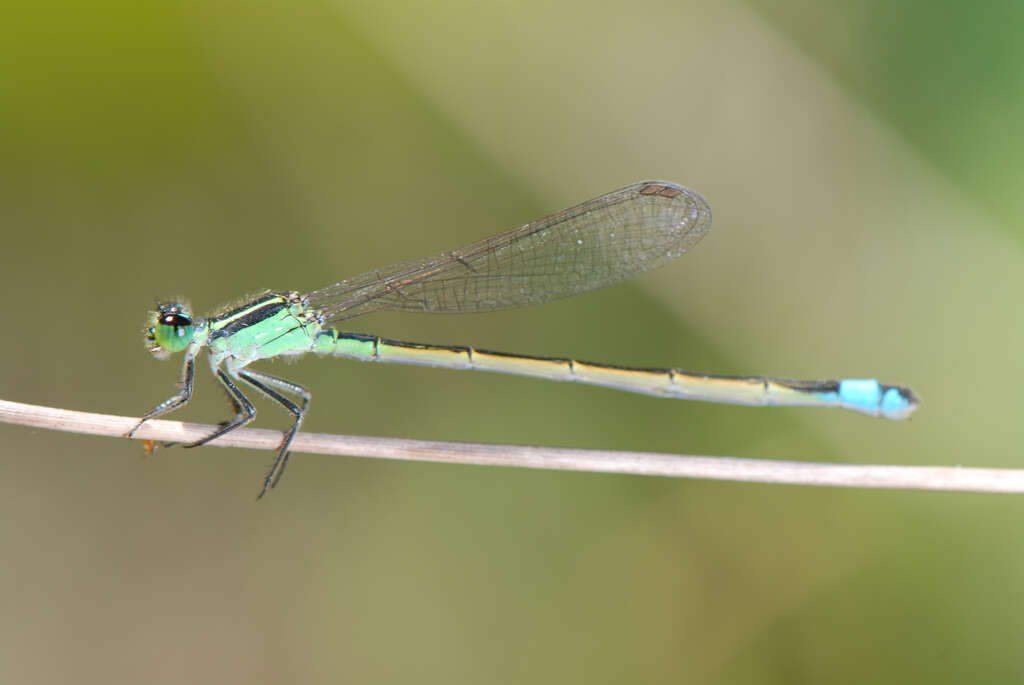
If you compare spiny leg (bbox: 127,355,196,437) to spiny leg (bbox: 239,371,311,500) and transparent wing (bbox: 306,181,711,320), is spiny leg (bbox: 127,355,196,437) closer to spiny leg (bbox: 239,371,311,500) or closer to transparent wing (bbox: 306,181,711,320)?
spiny leg (bbox: 239,371,311,500)

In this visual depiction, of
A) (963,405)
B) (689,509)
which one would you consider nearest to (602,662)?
(689,509)

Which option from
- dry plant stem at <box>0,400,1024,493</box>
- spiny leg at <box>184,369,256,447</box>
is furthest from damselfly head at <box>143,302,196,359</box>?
dry plant stem at <box>0,400,1024,493</box>

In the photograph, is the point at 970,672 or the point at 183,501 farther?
the point at 183,501

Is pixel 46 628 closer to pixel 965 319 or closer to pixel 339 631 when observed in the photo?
pixel 339 631

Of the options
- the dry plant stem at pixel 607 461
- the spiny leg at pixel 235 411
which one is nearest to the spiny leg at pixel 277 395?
the spiny leg at pixel 235 411

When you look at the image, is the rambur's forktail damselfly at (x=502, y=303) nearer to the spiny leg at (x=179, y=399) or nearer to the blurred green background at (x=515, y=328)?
the spiny leg at (x=179, y=399)

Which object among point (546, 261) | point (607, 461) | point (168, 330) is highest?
point (546, 261)

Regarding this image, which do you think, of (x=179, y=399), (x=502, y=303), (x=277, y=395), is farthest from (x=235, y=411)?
(x=502, y=303)

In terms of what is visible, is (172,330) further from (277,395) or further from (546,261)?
(546,261)
